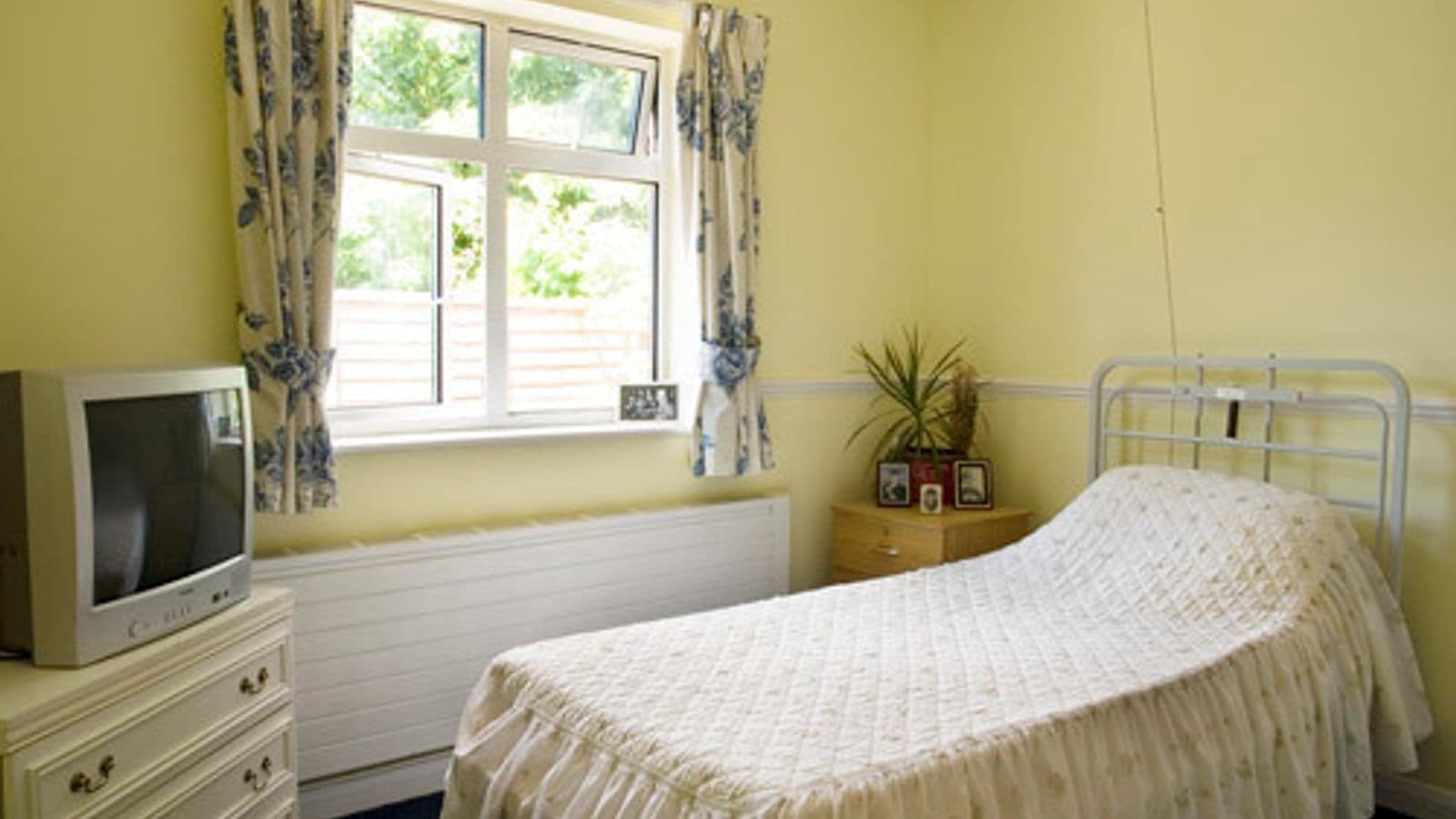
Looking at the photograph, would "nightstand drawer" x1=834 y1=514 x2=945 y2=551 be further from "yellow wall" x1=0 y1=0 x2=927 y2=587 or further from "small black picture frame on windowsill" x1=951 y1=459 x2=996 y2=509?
"small black picture frame on windowsill" x1=951 y1=459 x2=996 y2=509

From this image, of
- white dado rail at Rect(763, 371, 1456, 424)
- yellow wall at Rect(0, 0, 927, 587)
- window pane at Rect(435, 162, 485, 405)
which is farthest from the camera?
white dado rail at Rect(763, 371, 1456, 424)

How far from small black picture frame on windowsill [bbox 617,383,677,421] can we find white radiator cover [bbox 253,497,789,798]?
0.34 meters

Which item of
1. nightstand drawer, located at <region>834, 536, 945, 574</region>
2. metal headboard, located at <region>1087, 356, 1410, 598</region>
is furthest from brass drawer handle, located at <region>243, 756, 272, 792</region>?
metal headboard, located at <region>1087, 356, 1410, 598</region>

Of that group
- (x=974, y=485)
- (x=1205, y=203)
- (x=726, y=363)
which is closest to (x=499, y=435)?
(x=726, y=363)

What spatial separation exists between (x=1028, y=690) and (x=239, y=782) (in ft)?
5.33

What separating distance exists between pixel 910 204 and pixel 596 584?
1.99m

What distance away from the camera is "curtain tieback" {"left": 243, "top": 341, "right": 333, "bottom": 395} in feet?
7.70

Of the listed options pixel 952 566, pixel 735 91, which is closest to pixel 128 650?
pixel 952 566

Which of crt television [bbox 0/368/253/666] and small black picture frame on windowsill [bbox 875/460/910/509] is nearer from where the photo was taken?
crt television [bbox 0/368/253/666]

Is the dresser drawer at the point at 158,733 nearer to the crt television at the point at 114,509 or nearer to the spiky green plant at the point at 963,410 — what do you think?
the crt television at the point at 114,509

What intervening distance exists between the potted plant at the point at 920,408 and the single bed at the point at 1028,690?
673 mm

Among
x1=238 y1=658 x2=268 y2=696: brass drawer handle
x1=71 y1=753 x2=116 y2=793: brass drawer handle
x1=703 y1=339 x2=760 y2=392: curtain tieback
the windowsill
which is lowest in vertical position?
x1=71 y1=753 x2=116 y2=793: brass drawer handle

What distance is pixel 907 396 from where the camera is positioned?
11.7ft

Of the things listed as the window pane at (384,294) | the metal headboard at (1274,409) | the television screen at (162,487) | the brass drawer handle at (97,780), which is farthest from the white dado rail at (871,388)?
the brass drawer handle at (97,780)
